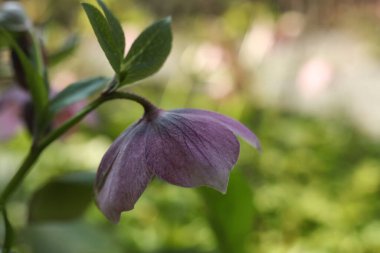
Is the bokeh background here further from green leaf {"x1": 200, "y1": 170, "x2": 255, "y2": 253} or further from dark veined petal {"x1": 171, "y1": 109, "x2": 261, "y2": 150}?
dark veined petal {"x1": 171, "y1": 109, "x2": 261, "y2": 150}

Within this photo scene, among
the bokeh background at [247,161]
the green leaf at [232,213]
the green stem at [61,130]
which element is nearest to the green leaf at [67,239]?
the bokeh background at [247,161]

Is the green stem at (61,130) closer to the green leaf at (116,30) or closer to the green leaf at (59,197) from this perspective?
the green leaf at (116,30)

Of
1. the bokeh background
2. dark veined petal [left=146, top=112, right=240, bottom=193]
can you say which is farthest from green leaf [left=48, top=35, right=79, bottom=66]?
dark veined petal [left=146, top=112, right=240, bottom=193]

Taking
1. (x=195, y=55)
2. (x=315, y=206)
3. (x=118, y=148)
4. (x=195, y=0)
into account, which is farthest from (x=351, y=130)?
(x=118, y=148)

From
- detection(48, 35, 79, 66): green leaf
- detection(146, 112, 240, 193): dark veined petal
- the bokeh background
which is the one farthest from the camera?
the bokeh background

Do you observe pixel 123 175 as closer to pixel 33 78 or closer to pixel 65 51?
pixel 33 78

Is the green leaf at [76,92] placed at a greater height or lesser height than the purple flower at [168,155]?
lesser

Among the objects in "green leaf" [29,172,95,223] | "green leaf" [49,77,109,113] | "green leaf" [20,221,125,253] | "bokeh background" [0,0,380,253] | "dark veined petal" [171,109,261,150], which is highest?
"dark veined petal" [171,109,261,150]
